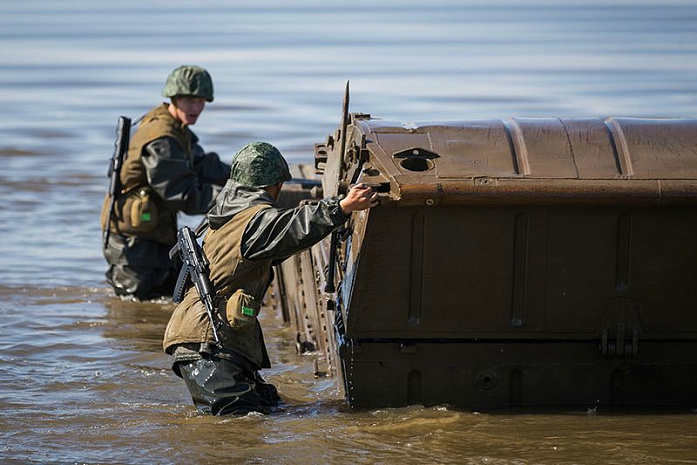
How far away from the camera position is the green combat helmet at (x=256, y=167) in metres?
6.70

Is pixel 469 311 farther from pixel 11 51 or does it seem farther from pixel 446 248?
pixel 11 51

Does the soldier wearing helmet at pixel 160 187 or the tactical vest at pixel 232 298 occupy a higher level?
the soldier wearing helmet at pixel 160 187

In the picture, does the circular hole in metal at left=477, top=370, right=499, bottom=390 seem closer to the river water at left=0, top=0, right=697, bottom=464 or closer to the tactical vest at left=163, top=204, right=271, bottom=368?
the river water at left=0, top=0, right=697, bottom=464

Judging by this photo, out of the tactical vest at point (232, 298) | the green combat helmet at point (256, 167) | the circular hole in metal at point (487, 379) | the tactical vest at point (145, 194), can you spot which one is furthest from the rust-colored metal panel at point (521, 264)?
the tactical vest at point (145, 194)

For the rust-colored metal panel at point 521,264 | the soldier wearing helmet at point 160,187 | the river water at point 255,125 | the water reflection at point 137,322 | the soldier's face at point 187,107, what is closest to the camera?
the rust-colored metal panel at point 521,264

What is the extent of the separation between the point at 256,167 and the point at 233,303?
0.65 metres

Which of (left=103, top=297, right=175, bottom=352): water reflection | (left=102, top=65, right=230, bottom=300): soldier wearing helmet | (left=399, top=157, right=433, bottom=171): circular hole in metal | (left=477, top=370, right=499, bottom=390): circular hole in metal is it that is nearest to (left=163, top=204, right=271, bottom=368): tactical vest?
(left=399, top=157, right=433, bottom=171): circular hole in metal

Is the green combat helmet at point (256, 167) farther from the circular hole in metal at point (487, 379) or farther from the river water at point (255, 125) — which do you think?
the circular hole in metal at point (487, 379)

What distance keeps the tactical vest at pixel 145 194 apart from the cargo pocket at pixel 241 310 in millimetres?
3483

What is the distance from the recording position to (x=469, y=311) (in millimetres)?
6699

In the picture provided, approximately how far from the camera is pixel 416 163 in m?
6.56

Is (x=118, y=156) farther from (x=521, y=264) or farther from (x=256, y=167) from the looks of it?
(x=521, y=264)

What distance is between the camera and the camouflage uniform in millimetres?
6637

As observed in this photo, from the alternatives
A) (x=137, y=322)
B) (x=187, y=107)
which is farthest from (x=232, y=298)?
(x=187, y=107)
